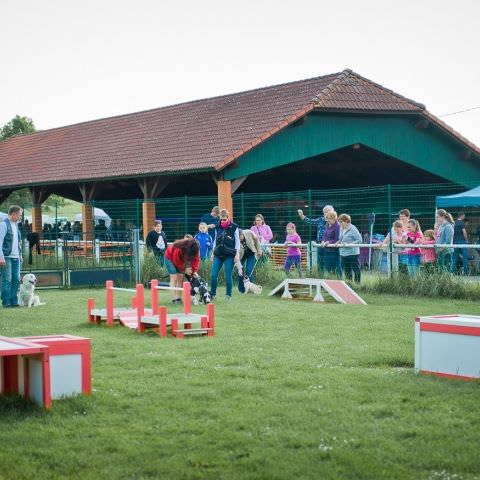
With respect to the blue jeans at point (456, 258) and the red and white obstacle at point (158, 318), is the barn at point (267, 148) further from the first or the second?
the red and white obstacle at point (158, 318)

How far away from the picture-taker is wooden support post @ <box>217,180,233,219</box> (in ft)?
82.9

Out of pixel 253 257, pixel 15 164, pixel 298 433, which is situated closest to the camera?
pixel 298 433

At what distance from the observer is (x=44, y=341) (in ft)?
25.6

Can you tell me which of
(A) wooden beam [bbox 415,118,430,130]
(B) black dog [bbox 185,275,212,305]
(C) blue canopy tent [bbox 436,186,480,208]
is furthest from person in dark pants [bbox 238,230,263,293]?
(A) wooden beam [bbox 415,118,430,130]

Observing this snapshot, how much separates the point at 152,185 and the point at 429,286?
13.7 metres

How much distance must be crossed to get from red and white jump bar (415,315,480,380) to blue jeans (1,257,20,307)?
9292 mm

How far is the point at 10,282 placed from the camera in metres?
16.4

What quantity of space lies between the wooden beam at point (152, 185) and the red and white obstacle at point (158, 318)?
50.8 feet

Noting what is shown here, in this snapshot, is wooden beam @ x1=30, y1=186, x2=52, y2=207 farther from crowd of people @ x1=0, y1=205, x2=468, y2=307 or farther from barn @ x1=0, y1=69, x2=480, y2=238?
crowd of people @ x1=0, y1=205, x2=468, y2=307

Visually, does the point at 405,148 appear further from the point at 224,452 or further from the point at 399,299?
the point at 224,452

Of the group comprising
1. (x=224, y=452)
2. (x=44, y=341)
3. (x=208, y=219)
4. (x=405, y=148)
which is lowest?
(x=224, y=452)

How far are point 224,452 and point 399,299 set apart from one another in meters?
11.1

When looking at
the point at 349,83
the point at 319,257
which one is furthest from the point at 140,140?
the point at 319,257

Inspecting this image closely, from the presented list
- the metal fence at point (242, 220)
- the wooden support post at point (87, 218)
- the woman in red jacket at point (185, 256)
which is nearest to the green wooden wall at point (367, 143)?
the metal fence at point (242, 220)
